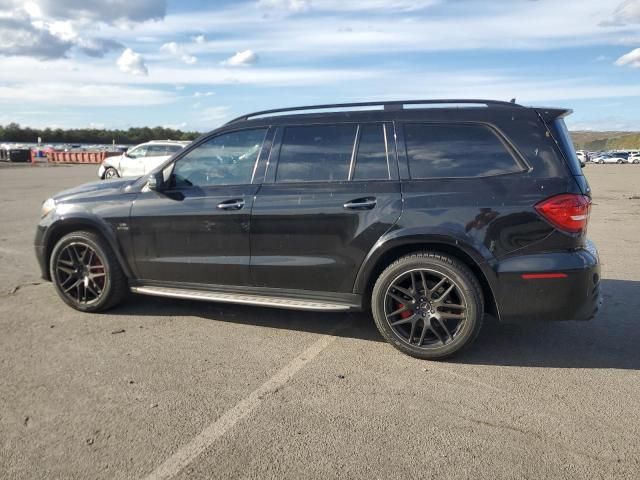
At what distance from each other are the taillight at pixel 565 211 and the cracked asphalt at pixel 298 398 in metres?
1.05

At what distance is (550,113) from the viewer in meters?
3.87

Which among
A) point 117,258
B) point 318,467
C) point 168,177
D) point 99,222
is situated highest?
point 168,177

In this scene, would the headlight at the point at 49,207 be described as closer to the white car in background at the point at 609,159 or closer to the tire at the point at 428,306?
the tire at the point at 428,306

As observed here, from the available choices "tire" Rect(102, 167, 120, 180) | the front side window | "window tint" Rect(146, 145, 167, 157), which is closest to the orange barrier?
"tire" Rect(102, 167, 120, 180)

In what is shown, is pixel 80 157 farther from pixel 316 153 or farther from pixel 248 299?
pixel 316 153

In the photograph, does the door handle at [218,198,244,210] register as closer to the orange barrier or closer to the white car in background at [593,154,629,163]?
the orange barrier

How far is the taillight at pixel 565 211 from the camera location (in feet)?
12.0

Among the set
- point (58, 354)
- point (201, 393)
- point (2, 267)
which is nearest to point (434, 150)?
point (201, 393)

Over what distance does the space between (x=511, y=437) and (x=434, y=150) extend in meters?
2.10

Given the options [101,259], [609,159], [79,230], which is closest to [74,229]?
[79,230]

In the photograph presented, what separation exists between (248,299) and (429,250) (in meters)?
1.56

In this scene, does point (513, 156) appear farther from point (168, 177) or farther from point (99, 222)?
point (99, 222)

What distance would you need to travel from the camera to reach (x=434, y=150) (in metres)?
4.04

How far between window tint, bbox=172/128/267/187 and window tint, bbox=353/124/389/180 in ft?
2.90
